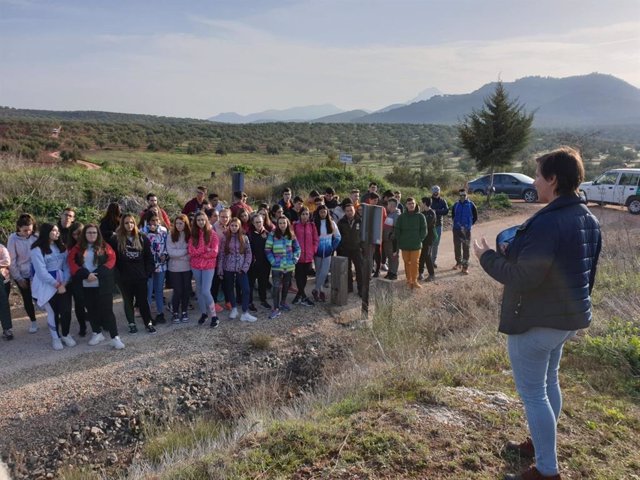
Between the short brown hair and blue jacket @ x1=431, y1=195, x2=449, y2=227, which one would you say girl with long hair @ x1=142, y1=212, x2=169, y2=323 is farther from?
the short brown hair

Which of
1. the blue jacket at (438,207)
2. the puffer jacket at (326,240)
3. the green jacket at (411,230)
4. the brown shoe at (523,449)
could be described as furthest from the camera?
the blue jacket at (438,207)

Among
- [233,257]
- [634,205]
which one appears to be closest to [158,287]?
[233,257]

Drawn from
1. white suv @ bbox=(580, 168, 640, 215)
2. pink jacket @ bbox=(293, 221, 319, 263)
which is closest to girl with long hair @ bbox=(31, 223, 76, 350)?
pink jacket @ bbox=(293, 221, 319, 263)

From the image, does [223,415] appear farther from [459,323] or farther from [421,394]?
[459,323]

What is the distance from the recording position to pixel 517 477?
126 inches

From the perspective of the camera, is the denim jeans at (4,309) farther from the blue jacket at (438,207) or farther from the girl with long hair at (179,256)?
the blue jacket at (438,207)

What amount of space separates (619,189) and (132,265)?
2033cm

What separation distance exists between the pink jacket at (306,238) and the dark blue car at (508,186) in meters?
16.5

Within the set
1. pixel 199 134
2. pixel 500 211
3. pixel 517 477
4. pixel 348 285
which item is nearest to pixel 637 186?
pixel 500 211

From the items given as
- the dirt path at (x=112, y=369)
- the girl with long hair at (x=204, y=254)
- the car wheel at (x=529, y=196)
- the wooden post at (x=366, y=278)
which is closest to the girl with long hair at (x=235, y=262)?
the girl with long hair at (x=204, y=254)

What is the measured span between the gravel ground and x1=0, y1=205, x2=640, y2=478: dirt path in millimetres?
11

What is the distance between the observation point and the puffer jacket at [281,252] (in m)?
8.40

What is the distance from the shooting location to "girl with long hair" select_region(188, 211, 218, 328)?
7.75 metres

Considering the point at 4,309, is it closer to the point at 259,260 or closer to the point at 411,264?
the point at 259,260
